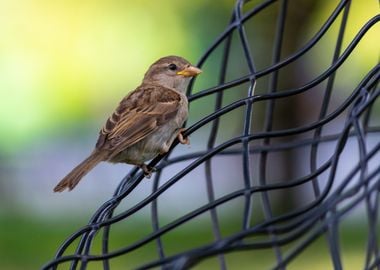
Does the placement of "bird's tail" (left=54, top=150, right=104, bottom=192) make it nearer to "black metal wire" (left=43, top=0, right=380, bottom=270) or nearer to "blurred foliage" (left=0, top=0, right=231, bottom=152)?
"black metal wire" (left=43, top=0, right=380, bottom=270)

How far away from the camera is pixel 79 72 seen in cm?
759

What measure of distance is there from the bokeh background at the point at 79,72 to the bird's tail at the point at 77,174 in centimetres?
334

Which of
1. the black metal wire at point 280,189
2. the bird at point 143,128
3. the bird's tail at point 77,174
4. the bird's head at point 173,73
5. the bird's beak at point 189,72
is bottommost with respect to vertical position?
the black metal wire at point 280,189

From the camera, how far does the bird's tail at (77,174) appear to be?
2209 millimetres

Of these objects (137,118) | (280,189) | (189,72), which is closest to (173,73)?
(189,72)

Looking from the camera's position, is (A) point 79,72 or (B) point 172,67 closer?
(B) point 172,67

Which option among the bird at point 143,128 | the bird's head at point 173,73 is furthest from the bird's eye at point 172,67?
the bird at point 143,128

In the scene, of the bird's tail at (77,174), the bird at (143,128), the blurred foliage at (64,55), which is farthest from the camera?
the blurred foliage at (64,55)

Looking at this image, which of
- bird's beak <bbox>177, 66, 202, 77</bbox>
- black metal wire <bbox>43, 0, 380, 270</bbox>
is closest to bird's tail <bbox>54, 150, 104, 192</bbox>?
black metal wire <bbox>43, 0, 380, 270</bbox>

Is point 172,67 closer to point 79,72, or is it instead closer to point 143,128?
point 143,128

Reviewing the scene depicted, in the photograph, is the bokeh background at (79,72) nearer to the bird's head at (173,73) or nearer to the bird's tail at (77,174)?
the bird's head at (173,73)

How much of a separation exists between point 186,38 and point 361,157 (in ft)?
17.1

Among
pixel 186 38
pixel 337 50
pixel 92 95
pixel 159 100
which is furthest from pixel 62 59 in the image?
pixel 337 50

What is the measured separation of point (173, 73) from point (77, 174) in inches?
31.0
